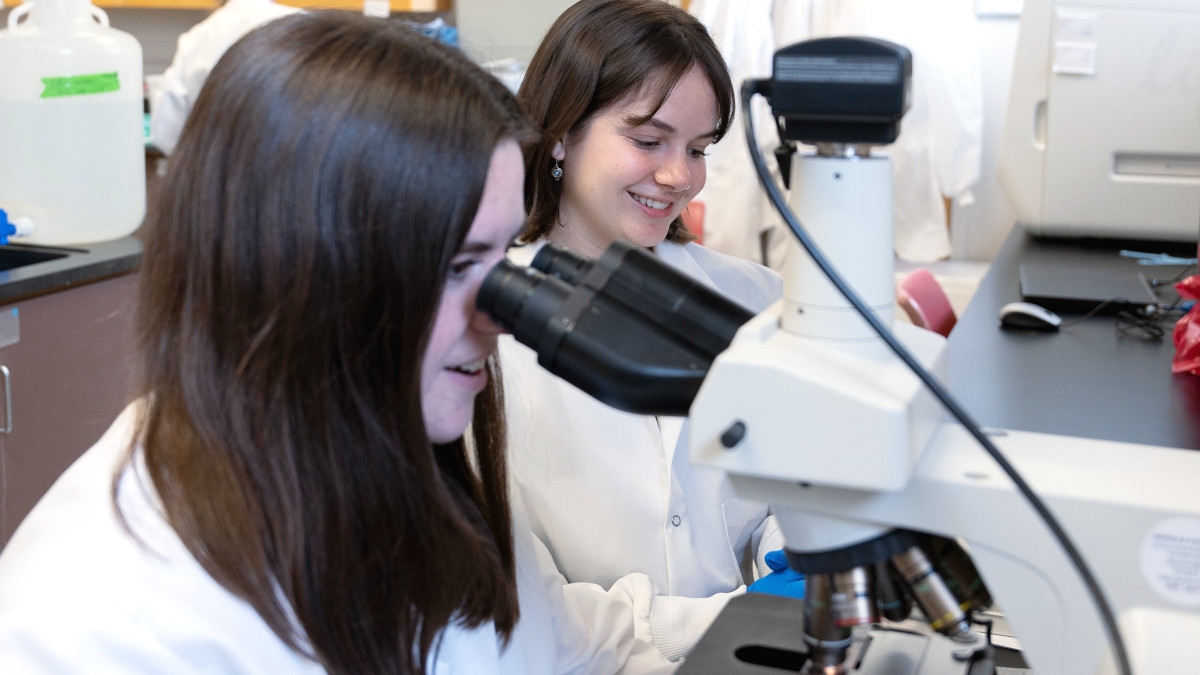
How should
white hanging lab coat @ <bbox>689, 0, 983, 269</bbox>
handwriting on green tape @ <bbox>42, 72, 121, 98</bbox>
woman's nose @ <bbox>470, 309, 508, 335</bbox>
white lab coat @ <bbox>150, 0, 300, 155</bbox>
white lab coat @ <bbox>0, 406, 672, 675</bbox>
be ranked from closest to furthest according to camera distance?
1. white lab coat @ <bbox>0, 406, 672, 675</bbox>
2. woman's nose @ <bbox>470, 309, 508, 335</bbox>
3. handwriting on green tape @ <bbox>42, 72, 121, 98</bbox>
4. white hanging lab coat @ <bbox>689, 0, 983, 269</bbox>
5. white lab coat @ <bbox>150, 0, 300, 155</bbox>

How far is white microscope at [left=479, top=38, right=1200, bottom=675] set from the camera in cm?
53

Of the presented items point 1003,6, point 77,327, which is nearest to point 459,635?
point 77,327

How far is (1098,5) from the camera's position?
198 cm

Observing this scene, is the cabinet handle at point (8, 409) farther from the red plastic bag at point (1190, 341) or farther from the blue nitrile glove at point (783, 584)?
Result: the red plastic bag at point (1190, 341)

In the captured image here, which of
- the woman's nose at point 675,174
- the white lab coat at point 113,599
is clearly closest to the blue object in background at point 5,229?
the woman's nose at point 675,174

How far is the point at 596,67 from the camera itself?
4.92ft

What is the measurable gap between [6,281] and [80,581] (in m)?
1.39

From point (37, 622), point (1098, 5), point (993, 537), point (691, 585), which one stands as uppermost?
point (1098, 5)

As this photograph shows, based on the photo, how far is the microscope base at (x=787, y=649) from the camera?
2.37ft

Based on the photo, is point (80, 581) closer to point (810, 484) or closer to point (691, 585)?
→ point (810, 484)

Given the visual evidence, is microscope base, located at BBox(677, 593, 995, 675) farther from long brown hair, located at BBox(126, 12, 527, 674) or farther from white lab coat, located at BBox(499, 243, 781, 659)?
white lab coat, located at BBox(499, 243, 781, 659)

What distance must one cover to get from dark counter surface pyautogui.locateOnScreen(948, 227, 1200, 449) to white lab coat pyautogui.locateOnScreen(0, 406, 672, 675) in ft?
2.58

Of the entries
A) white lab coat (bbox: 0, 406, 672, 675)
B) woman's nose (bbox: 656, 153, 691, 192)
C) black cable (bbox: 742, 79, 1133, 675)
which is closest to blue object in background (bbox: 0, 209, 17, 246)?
woman's nose (bbox: 656, 153, 691, 192)

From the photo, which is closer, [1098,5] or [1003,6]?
[1098,5]
